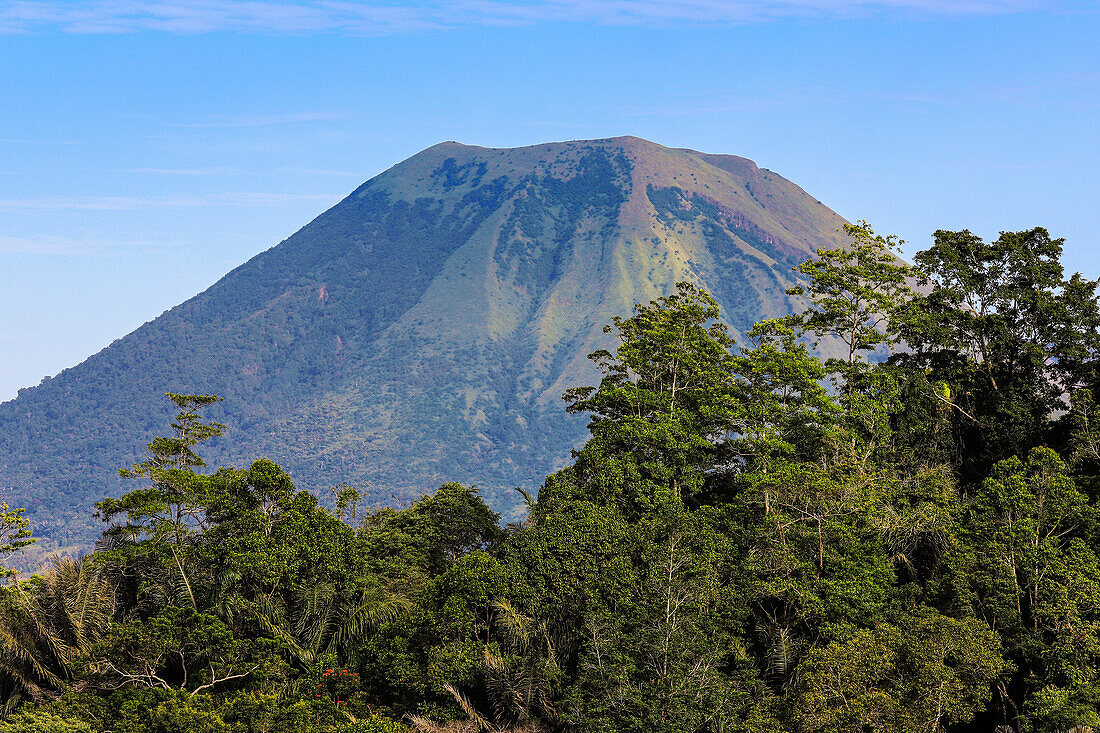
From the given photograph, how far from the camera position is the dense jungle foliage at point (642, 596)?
26.0m

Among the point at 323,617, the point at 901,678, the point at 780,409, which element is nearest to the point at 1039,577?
the point at 901,678

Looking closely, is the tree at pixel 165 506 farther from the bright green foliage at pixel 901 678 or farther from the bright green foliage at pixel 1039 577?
the bright green foliage at pixel 1039 577

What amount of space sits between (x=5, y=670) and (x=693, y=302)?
83.9 ft

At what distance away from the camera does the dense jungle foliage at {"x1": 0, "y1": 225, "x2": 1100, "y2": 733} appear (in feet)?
85.3

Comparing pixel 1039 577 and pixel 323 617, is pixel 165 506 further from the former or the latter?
pixel 1039 577

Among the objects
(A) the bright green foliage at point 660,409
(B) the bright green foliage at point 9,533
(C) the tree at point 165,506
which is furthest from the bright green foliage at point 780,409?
(B) the bright green foliage at point 9,533

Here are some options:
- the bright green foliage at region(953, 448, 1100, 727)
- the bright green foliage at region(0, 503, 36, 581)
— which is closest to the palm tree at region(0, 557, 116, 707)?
the bright green foliage at region(0, 503, 36, 581)

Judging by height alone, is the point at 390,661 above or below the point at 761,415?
below

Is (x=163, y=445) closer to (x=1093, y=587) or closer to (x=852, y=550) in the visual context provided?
(x=852, y=550)

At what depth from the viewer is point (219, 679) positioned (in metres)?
26.5

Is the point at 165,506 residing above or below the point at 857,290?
below

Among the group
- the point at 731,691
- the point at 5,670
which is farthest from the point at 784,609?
the point at 5,670

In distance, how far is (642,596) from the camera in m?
29.2

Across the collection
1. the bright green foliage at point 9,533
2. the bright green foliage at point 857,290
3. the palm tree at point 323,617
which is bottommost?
the palm tree at point 323,617
